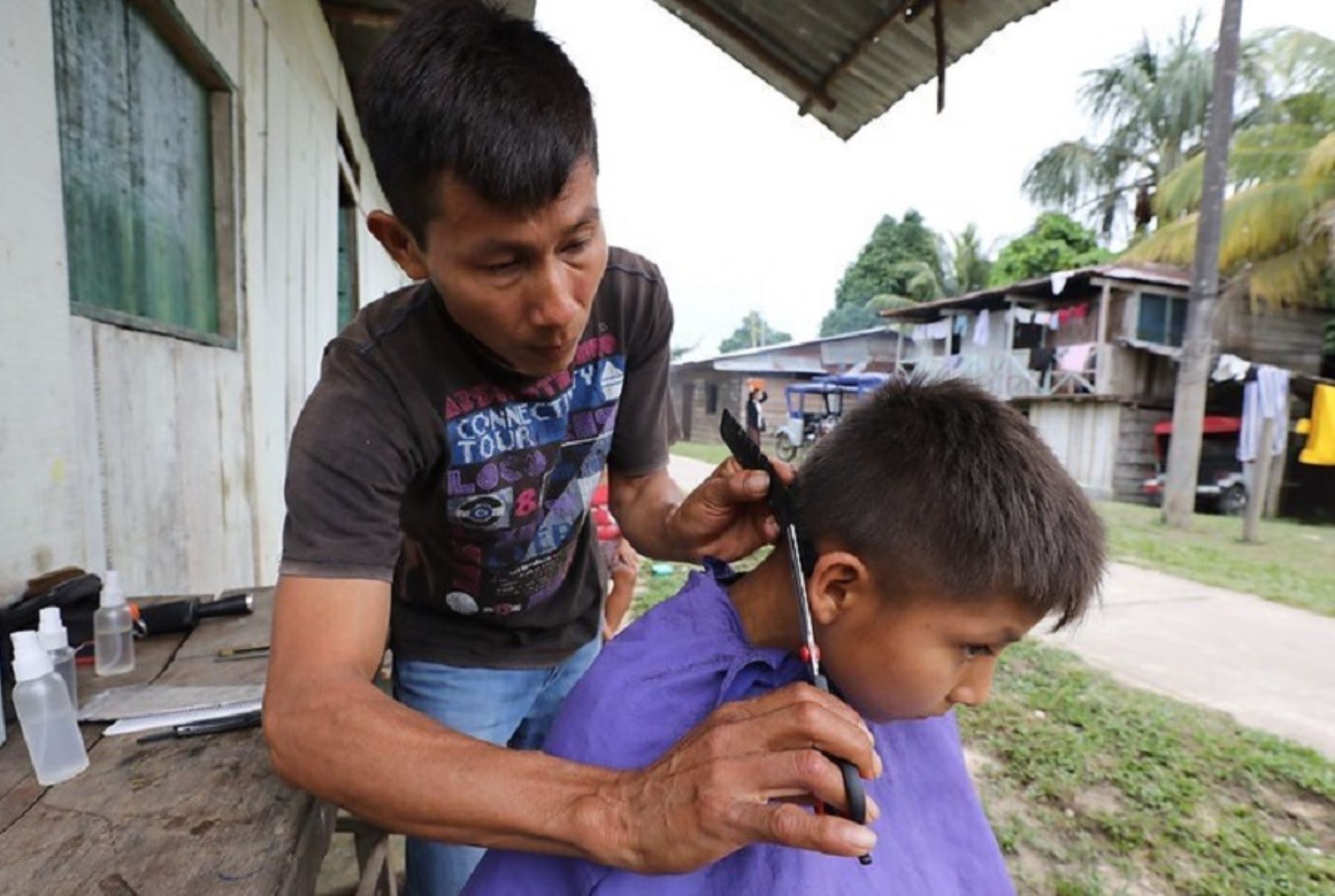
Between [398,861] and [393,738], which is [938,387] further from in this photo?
[398,861]

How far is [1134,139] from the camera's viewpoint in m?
22.7

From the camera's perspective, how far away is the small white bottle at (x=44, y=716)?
3.13 ft

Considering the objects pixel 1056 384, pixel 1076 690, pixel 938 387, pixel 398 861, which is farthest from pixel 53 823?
pixel 1056 384

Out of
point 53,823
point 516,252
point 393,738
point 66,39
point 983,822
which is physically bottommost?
point 983,822

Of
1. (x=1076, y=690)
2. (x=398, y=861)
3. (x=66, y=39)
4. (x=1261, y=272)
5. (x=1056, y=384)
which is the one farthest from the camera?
(x=1056, y=384)

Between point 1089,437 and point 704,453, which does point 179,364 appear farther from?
→ point 1089,437

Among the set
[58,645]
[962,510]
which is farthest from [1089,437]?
[58,645]

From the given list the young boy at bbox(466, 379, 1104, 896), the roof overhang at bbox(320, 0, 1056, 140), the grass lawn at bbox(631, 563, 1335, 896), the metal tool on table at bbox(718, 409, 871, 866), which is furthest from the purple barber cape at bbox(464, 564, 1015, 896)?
the roof overhang at bbox(320, 0, 1056, 140)

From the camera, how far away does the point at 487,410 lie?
1274 millimetres

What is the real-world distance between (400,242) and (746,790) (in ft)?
2.94

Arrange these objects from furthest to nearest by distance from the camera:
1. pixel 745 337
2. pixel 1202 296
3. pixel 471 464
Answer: pixel 745 337
pixel 1202 296
pixel 471 464

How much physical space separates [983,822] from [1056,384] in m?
15.4

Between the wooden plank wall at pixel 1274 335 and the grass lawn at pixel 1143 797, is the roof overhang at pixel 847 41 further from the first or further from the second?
the wooden plank wall at pixel 1274 335

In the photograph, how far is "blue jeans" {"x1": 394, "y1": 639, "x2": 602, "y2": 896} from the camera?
56.4 inches
